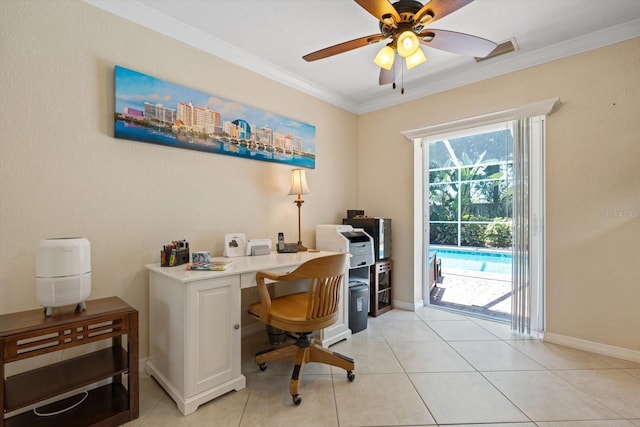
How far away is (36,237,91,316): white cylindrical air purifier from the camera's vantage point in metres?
1.32

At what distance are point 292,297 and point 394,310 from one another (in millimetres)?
1652

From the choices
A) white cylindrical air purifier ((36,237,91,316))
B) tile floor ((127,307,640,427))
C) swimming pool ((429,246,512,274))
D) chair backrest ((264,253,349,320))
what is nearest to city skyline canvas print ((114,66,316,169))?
white cylindrical air purifier ((36,237,91,316))

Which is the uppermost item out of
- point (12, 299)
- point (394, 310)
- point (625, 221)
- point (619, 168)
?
point (619, 168)

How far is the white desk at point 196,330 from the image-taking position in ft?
5.08

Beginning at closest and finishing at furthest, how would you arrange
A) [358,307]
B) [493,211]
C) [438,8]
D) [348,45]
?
1. [438,8]
2. [348,45]
3. [358,307]
4. [493,211]

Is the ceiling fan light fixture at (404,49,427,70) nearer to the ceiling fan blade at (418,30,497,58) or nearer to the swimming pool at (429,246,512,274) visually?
the ceiling fan blade at (418,30,497,58)

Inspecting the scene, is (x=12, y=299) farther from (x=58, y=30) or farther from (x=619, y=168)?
(x=619, y=168)

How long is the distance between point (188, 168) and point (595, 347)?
11.7 ft

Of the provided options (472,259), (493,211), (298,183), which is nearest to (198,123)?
(298,183)

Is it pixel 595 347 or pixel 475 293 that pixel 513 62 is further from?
pixel 475 293

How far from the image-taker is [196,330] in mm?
1569

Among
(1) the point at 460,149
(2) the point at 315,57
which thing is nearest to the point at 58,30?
(2) the point at 315,57

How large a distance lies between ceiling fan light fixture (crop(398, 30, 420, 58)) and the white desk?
1.62m

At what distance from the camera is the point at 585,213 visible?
89.0 inches
